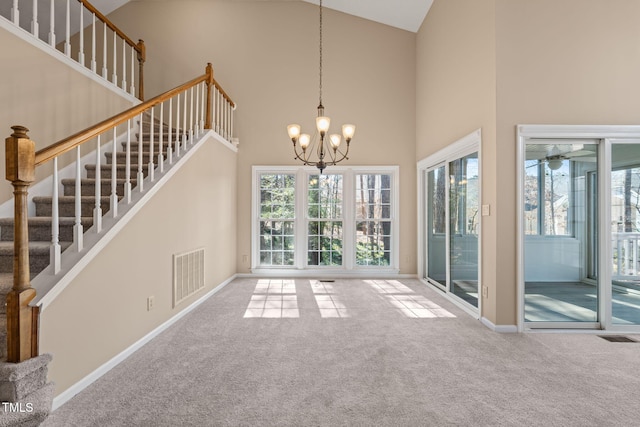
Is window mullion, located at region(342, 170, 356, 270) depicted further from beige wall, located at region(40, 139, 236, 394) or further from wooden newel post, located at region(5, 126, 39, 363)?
wooden newel post, located at region(5, 126, 39, 363)

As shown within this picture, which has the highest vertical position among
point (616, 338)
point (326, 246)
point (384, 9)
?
point (384, 9)

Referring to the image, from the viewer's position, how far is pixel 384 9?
578 centimetres

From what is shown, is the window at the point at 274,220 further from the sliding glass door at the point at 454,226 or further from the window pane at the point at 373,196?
the sliding glass door at the point at 454,226

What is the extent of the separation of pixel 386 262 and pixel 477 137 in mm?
3135

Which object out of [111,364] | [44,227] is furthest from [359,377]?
[44,227]

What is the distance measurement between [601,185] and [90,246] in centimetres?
470

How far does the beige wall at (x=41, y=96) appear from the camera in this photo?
311 cm

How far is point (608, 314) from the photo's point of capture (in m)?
3.44

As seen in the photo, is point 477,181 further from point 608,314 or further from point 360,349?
point 360,349

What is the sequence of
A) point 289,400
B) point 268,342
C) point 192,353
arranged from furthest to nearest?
point 268,342, point 192,353, point 289,400

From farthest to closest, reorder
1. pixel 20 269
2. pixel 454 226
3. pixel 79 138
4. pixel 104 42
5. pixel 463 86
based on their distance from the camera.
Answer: pixel 454 226 < pixel 104 42 < pixel 463 86 < pixel 79 138 < pixel 20 269

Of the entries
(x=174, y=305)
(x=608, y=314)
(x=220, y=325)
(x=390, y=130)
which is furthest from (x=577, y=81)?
(x=174, y=305)

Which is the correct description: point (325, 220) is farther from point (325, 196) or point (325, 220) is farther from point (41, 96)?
point (41, 96)

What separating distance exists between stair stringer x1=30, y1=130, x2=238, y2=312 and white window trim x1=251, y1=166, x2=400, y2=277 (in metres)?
2.75
